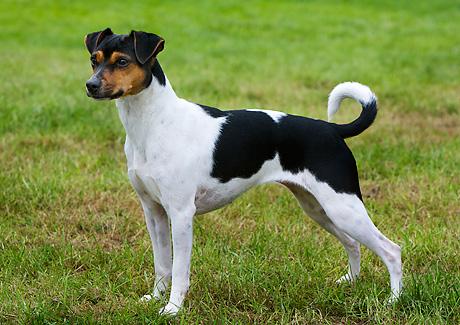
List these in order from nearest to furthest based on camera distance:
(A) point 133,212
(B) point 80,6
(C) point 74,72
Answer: (A) point 133,212 → (C) point 74,72 → (B) point 80,6

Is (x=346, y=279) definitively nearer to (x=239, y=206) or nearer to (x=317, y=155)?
(x=317, y=155)

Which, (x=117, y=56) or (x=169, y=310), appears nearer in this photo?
(x=117, y=56)

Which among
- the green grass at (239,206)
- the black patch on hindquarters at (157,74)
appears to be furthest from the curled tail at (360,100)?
the black patch on hindquarters at (157,74)

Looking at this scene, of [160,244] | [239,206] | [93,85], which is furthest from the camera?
[239,206]

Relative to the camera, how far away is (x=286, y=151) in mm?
4164

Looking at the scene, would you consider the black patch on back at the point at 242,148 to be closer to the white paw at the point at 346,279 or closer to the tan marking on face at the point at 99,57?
the tan marking on face at the point at 99,57

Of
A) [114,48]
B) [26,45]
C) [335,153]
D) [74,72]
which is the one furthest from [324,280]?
[26,45]

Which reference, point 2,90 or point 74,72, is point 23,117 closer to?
point 2,90

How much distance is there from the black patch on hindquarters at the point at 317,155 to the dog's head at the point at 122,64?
85cm

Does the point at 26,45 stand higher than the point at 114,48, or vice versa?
the point at 114,48

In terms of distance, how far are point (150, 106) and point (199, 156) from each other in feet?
1.24

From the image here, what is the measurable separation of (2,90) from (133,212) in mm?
4985

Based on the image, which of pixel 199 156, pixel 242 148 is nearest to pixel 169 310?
pixel 199 156

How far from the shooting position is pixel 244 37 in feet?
52.5
